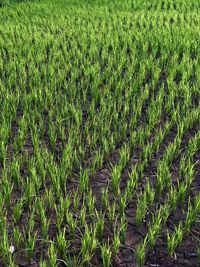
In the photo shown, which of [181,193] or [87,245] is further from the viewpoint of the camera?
[181,193]

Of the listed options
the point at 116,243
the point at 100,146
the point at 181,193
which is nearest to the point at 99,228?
the point at 116,243

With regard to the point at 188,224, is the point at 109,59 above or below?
above

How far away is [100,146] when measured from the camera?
313 centimetres

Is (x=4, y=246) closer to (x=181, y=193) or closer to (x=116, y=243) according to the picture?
(x=116, y=243)

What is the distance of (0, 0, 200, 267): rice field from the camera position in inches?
88.0

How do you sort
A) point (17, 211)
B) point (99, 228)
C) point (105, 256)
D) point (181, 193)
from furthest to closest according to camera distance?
1. point (181, 193)
2. point (17, 211)
3. point (99, 228)
4. point (105, 256)

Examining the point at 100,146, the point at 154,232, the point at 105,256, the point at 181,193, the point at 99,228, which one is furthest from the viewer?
the point at 100,146

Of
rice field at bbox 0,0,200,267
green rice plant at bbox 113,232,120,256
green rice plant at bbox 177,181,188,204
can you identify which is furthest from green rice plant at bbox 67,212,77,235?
green rice plant at bbox 177,181,188,204

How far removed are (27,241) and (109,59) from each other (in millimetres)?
2911

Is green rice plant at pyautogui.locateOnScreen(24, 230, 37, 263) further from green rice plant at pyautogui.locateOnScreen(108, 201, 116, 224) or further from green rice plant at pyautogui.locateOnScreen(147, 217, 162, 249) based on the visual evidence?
green rice plant at pyautogui.locateOnScreen(147, 217, 162, 249)

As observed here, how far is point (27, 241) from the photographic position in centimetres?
216

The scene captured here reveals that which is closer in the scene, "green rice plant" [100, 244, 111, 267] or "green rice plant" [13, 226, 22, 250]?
"green rice plant" [100, 244, 111, 267]

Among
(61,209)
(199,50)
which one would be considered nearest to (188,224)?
(61,209)

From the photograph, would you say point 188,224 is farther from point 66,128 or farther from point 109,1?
point 109,1
